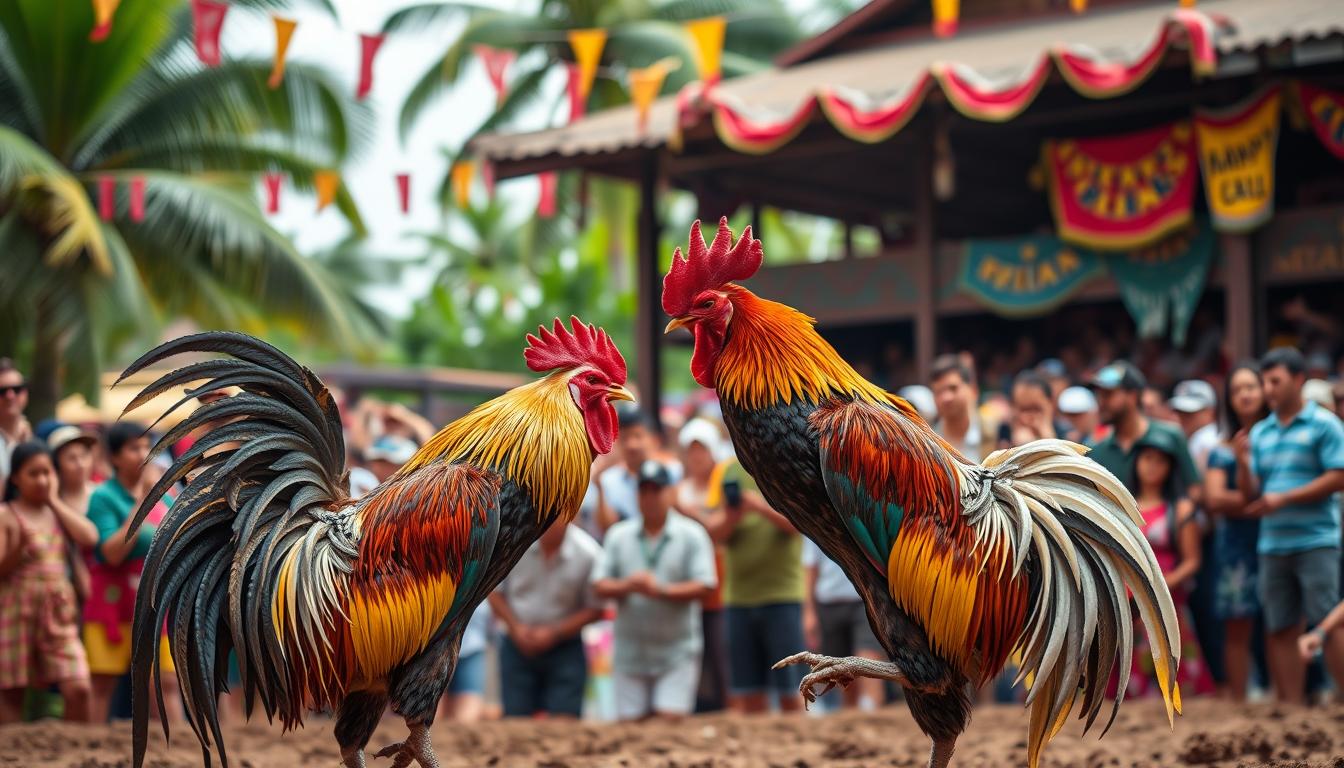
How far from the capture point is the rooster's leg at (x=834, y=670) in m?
4.36

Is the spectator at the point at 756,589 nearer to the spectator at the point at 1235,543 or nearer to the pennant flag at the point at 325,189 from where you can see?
the spectator at the point at 1235,543

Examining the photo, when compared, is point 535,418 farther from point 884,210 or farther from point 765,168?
point 884,210

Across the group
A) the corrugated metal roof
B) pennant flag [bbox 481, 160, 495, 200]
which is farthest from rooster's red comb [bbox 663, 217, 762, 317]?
pennant flag [bbox 481, 160, 495, 200]

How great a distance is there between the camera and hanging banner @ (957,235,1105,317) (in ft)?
40.1

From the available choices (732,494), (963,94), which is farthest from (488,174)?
(732,494)

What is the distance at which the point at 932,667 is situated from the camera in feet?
14.7

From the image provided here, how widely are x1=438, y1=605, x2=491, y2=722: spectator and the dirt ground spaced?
560mm

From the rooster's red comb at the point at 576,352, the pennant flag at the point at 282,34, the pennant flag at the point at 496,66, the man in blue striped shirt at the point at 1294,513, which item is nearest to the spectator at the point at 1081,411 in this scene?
the man in blue striped shirt at the point at 1294,513

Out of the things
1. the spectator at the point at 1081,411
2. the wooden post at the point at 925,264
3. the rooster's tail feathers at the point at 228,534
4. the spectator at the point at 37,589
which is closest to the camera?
the rooster's tail feathers at the point at 228,534

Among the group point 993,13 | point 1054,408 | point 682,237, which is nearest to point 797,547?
point 1054,408

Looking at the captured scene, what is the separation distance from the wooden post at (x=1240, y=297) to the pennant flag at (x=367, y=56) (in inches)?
275

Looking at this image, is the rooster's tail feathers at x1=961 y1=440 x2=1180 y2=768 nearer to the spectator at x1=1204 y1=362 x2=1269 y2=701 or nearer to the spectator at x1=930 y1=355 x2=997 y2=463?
the spectator at x1=930 y1=355 x2=997 y2=463

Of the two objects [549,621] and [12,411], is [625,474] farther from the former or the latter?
[12,411]

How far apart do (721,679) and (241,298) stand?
9597 millimetres
